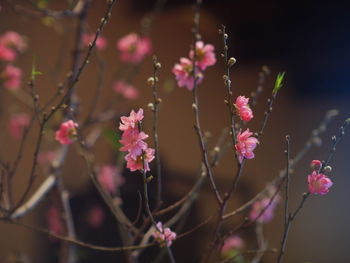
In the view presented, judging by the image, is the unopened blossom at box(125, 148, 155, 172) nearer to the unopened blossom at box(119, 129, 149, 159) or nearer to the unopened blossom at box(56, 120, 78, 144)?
the unopened blossom at box(119, 129, 149, 159)

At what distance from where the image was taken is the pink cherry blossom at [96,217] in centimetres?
234

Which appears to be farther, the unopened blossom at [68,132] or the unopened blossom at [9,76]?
the unopened blossom at [9,76]

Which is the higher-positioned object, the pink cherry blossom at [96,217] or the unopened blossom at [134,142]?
the unopened blossom at [134,142]

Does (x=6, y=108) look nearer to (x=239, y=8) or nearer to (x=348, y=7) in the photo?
(x=239, y=8)

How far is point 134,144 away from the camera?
28.7 inches

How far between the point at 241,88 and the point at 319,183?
884 mm

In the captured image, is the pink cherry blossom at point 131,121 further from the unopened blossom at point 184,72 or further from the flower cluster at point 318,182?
the flower cluster at point 318,182

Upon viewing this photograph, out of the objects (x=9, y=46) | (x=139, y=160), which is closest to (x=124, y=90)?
(x=9, y=46)

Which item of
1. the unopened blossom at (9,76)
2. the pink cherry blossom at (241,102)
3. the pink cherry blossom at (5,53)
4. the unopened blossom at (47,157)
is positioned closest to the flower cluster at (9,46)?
the pink cherry blossom at (5,53)

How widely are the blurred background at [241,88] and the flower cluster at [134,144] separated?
99cm

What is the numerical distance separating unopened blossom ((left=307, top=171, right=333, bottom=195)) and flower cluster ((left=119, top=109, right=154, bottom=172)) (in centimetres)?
30

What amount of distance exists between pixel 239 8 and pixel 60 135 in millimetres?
1477

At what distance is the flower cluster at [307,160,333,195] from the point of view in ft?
2.49

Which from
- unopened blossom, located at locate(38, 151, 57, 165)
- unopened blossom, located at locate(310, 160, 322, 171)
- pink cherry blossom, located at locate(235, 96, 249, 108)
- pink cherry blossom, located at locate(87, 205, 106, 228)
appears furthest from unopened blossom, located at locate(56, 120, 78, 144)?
pink cherry blossom, located at locate(87, 205, 106, 228)
